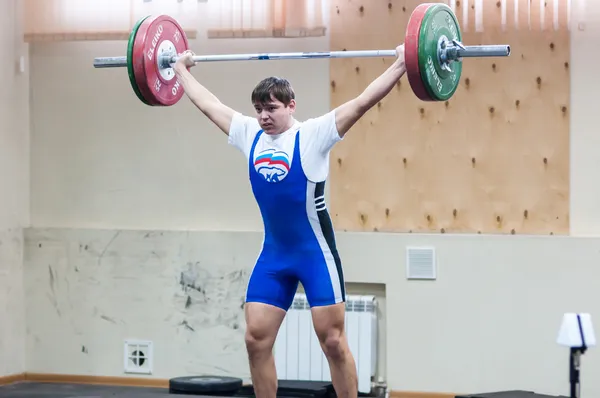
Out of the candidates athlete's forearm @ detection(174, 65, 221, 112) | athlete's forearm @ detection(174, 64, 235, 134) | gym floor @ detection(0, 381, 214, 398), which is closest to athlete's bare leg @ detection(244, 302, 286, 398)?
athlete's forearm @ detection(174, 64, 235, 134)

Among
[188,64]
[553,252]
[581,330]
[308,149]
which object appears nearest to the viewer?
[581,330]

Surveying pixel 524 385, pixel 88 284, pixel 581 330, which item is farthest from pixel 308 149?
pixel 88 284

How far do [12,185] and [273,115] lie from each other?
2770 millimetres

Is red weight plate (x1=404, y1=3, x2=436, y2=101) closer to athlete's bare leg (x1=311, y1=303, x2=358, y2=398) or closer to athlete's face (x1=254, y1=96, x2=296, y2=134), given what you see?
athlete's face (x1=254, y1=96, x2=296, y2=134)

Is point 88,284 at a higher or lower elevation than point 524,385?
higher

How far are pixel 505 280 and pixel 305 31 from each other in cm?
169

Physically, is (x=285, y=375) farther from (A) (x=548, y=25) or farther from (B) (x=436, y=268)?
(A) (x=548, y=25)

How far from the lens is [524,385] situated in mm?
4855

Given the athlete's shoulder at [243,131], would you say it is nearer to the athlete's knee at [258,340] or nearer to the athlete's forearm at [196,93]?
the athlete's forearm at [196,93]

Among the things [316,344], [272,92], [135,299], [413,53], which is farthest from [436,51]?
[135,299]

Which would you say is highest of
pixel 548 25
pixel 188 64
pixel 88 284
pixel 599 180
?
pixel 548 25

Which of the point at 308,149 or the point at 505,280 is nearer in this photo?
the point at 308,149

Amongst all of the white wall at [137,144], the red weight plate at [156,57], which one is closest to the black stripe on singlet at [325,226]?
the red weight plate at [156,57]

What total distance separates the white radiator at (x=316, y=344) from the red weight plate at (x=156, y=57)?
1629 millimetres
